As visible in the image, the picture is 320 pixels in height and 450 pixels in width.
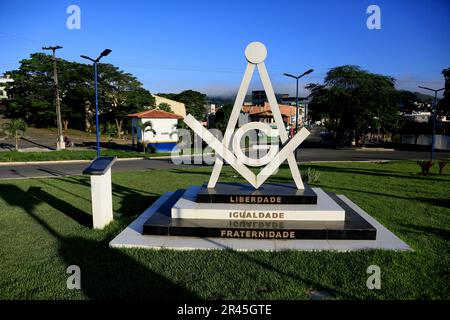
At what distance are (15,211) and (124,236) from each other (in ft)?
15.4

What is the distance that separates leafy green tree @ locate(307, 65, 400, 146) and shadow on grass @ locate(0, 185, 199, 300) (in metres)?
36.9

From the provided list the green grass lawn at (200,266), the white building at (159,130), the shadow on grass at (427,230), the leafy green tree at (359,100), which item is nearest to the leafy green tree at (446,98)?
the leafy green tree at (359,100)

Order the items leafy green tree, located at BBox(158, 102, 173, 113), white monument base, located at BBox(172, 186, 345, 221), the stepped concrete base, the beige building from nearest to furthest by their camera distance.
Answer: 1. the stepped concrete base
2. white monument base, located at BBox(172, 186, 345, 221)
3. leafy green tree, located at BBox(158, 102, 173, 113)
4. the beige building

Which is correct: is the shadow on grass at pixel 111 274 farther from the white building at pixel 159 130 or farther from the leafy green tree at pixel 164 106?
the leafy green tree at pixel 164 106

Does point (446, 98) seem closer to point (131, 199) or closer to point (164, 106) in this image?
point (164, 106)

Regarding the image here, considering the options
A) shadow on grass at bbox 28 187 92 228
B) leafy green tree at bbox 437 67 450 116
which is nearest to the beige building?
leafy green tree at bbox 437 67 450 116

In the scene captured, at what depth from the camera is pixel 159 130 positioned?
34188mm

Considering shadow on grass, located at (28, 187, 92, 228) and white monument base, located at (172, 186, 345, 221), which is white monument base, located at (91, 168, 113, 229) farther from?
white monument base, located at (172, 186, 345, 221)

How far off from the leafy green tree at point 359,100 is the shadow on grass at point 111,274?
36.9 meters

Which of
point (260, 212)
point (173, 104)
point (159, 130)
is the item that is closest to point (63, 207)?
point (260, 212)

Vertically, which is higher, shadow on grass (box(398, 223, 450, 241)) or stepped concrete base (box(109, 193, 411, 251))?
stepped concrete base (box(109, 193, 411, 251))

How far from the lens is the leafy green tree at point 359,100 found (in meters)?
38.7

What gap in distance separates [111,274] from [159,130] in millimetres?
29577

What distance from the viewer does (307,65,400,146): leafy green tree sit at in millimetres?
38656
